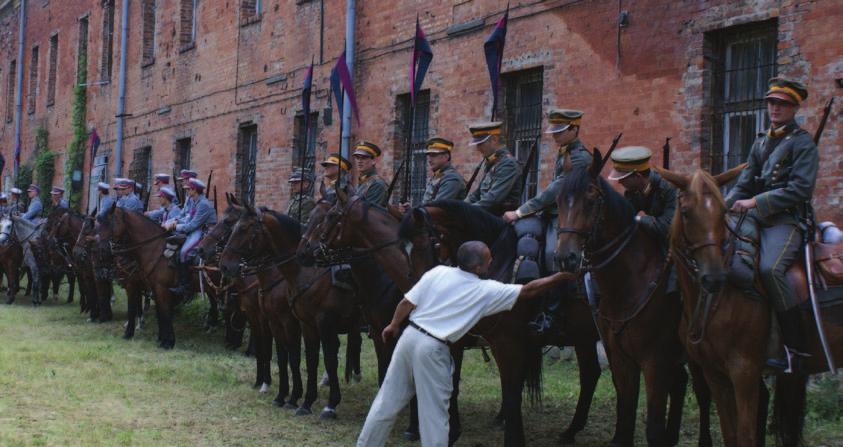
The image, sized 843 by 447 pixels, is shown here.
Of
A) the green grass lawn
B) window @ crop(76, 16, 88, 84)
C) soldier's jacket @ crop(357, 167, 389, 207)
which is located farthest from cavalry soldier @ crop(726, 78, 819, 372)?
window @ crop(76, 16, 88, 84)

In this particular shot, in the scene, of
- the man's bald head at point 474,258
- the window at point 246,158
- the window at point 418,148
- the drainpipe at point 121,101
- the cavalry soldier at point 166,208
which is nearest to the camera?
the man's bald head at point 474,258

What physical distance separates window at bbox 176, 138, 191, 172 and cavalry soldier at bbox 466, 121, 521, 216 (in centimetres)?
1725

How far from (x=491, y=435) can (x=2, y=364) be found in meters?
6.75

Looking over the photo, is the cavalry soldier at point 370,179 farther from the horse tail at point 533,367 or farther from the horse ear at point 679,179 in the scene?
the horse ear at point 679,179

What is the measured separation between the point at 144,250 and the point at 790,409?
10.6 metres

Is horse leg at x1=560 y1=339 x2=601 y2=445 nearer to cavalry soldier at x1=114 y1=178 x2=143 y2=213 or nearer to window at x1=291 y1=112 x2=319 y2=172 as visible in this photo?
window at x1=291 y1=112 x2=319 y2=172

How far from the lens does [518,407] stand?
21.8ft

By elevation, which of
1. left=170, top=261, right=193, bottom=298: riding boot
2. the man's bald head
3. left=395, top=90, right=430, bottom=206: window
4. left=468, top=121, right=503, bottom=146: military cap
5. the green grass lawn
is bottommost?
the green grass lawn

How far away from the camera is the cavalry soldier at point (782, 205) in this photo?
5.40 meters

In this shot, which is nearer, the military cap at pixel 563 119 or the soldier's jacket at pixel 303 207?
the military cap at pixel 563 119

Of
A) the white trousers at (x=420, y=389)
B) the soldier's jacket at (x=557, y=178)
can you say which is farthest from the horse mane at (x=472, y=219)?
the white trousers at (x=420, y=389)

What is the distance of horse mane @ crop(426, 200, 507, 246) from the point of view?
23.1ft

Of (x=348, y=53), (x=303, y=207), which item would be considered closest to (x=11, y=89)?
(x=348, y=53)

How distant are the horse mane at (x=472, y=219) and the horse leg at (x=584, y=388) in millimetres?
1440
